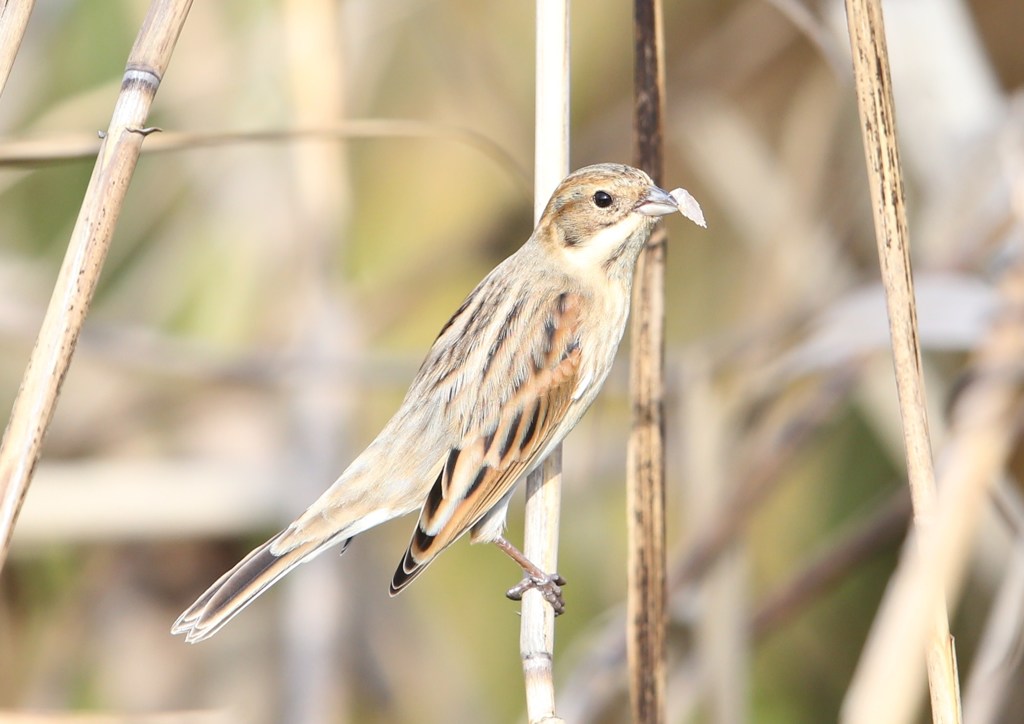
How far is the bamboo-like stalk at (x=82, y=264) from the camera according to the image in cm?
199

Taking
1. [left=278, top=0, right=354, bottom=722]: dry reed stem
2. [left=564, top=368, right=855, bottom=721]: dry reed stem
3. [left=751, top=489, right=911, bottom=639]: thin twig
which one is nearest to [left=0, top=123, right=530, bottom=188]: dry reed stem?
[left=278, top=0, right=354, bottom=722]: dry reed stem

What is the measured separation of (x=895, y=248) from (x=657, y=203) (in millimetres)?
754

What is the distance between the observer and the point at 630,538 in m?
2.66

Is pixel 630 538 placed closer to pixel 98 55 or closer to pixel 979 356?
pixel 979 356

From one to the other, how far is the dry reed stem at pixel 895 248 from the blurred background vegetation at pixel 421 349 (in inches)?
54.4

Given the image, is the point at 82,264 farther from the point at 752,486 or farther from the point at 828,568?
the point at 828,568

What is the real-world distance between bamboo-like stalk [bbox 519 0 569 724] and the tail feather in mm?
556

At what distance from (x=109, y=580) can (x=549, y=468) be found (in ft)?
7.83

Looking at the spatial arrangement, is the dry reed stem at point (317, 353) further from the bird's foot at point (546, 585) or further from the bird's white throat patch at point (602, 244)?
the bird's foot at point (546, 585)

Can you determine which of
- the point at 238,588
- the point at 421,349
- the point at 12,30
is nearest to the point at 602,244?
the point at 238,588

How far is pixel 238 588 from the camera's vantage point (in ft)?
9.18

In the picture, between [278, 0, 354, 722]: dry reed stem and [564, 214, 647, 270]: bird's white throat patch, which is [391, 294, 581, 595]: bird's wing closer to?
[564, 214, 647, 270]: bird's white throat patch

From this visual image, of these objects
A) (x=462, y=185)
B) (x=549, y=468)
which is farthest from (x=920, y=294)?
(x=462, y=185)

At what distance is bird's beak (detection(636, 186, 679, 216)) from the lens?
2.81 m
